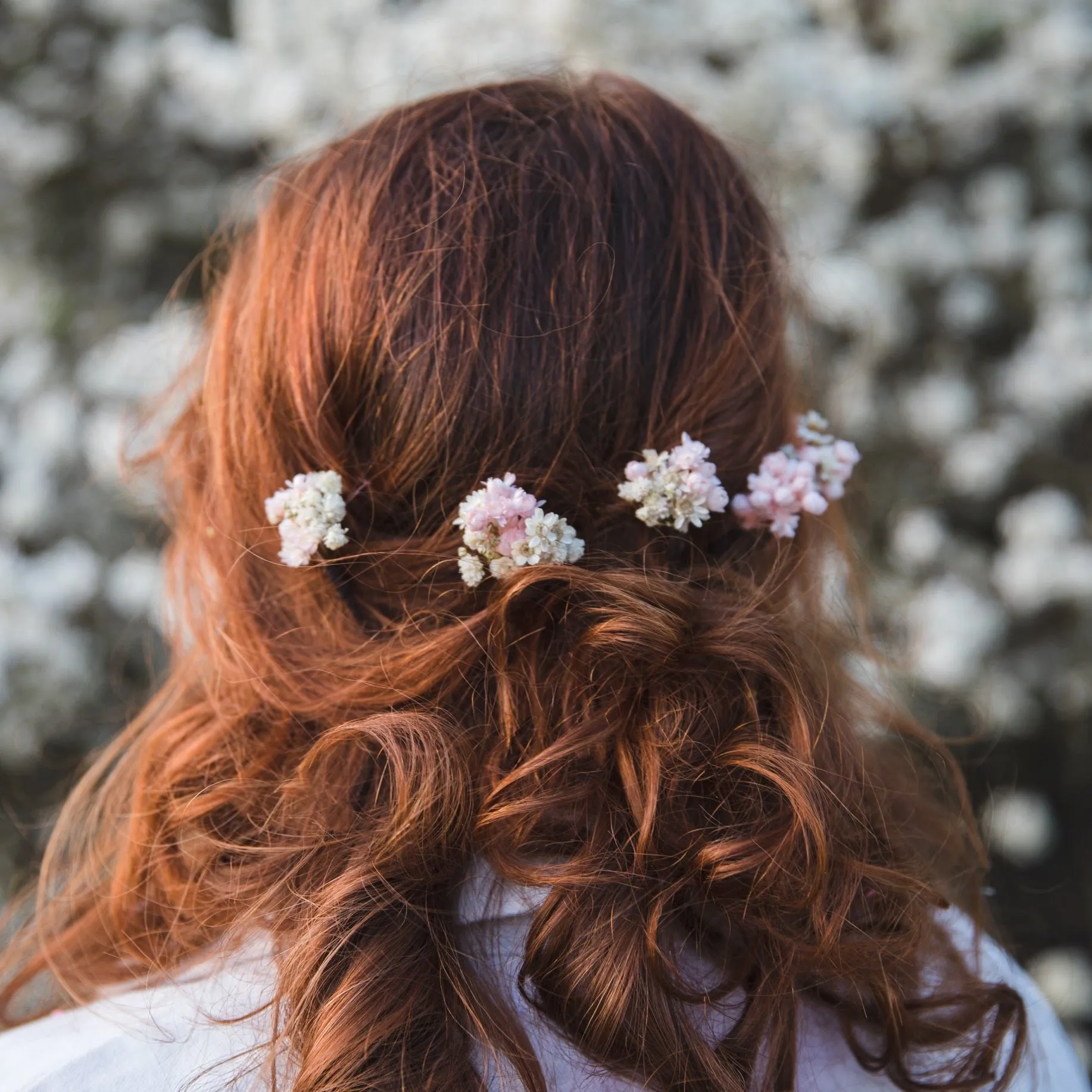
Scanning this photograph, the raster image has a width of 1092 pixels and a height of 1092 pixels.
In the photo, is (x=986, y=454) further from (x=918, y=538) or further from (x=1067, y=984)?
(x=1067, y=984)

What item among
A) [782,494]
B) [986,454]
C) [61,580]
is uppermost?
[782,494]

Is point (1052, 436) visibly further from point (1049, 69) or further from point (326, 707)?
point (326, 707)

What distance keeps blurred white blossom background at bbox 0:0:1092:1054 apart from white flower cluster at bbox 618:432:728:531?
2.95 feet

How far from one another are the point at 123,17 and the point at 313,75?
15.3 inches

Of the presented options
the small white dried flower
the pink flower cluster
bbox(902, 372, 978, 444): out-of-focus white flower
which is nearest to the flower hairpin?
the small white dried flower

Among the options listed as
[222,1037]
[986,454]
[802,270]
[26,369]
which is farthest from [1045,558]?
[26,369]

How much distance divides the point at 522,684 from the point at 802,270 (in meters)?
1.04

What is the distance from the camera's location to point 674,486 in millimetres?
743

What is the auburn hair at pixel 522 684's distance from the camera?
2.16 ft

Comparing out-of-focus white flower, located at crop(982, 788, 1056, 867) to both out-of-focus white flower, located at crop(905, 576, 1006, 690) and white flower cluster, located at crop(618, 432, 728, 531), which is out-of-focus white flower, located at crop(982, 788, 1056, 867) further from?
white flower cluster, located at crop(618, 432, 728, 531)

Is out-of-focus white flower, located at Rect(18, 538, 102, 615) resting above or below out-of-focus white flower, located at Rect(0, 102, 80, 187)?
below

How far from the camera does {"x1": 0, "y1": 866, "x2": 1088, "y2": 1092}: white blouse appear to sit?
25.6 inches

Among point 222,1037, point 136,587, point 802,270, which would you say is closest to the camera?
point 222,1037

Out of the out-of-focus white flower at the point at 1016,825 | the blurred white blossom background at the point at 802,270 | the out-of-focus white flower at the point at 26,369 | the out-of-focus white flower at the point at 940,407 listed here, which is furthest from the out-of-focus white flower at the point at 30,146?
the out-of-focus white flower at the point at 1016,825
